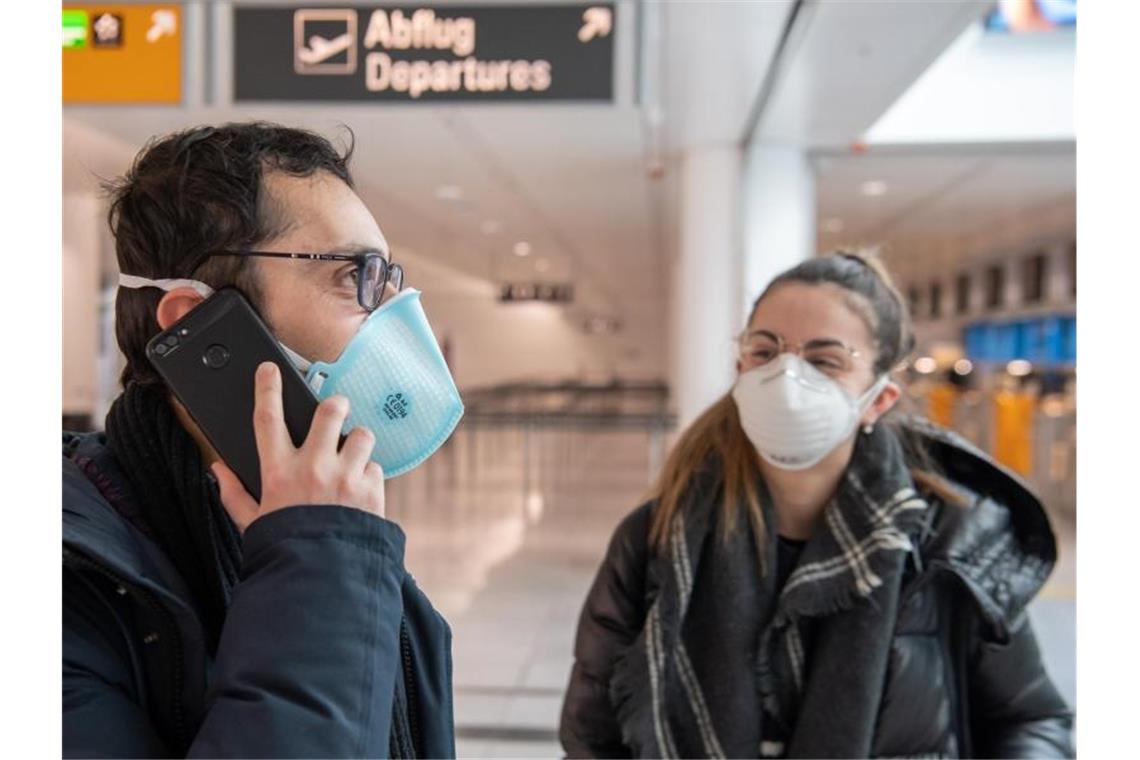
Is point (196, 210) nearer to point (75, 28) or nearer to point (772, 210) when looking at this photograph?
point (75, 28)

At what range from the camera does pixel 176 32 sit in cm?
213

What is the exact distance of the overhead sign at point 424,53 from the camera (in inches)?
70.4

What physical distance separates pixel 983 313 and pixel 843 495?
14.0 m

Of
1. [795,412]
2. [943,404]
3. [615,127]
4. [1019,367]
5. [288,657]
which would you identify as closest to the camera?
[288,657]

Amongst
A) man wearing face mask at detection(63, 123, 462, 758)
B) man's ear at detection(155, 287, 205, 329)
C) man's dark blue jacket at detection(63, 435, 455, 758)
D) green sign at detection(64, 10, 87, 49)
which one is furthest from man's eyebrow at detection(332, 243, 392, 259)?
green sign at detection(64, 10, 87, 49)

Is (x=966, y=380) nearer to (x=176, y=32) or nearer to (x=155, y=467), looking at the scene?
(x=176, y=32)

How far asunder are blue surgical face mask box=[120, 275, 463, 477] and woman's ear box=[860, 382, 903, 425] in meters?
1.13

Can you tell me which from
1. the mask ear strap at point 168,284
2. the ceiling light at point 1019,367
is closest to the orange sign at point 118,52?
the mask ear strap at point 168,284

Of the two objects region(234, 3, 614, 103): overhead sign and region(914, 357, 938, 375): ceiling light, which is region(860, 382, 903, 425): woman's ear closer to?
region(234, 3, 614, 103): overhead sign

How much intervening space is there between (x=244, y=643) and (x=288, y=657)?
3cm

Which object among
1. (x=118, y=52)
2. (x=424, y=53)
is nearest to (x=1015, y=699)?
(x=424, y=53)

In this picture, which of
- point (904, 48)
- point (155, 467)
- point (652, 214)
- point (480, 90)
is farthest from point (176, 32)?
point (652, 214)

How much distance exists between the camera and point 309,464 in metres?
0.71
